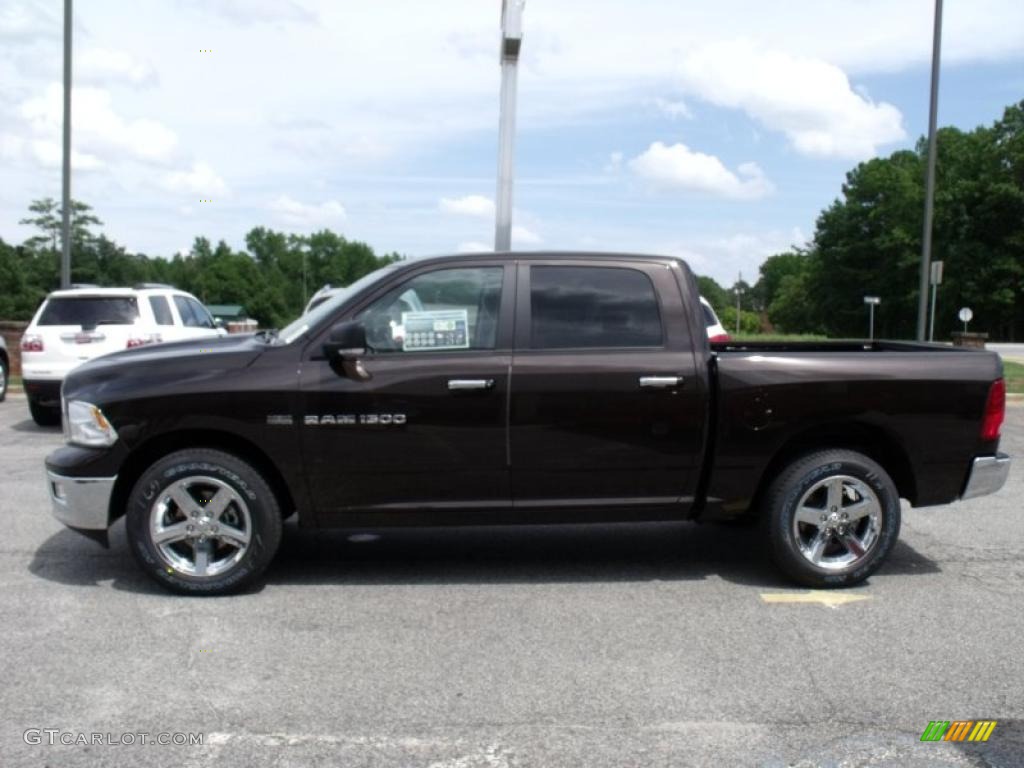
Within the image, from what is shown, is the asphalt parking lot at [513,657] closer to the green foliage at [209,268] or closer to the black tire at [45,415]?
the black tire at [45,415]

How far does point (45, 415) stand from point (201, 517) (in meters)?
8.10

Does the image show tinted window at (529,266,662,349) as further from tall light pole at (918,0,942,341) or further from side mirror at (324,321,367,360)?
tall light pole at (918,0,942,341)

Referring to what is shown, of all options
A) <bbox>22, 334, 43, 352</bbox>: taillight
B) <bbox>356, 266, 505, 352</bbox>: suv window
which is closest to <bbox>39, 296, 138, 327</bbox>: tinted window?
<bbox>22, 334, 43, 352</bbox>: taillight

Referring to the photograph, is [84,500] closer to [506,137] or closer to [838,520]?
[838,520]

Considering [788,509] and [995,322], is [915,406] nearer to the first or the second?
[788,509]

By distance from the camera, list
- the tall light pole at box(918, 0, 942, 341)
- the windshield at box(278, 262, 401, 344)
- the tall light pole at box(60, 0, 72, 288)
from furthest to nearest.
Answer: the tall light pole at box(918, 0, 942, 341) → the tall light pole at box(60, 0, 72, 288) → the windshield at box(278, 262, 401, 344)

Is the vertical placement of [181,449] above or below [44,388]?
above

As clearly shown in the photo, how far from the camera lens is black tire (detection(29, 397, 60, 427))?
1177 centimetres

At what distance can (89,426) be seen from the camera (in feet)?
16.1

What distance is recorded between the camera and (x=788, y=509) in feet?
16.8

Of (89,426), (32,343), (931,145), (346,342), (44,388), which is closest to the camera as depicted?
(346,342)

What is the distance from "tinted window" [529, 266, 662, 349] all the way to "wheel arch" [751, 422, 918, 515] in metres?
0.98

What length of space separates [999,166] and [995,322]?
1079 centimetres

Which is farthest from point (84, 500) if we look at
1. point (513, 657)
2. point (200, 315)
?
A: point (200, 315)
